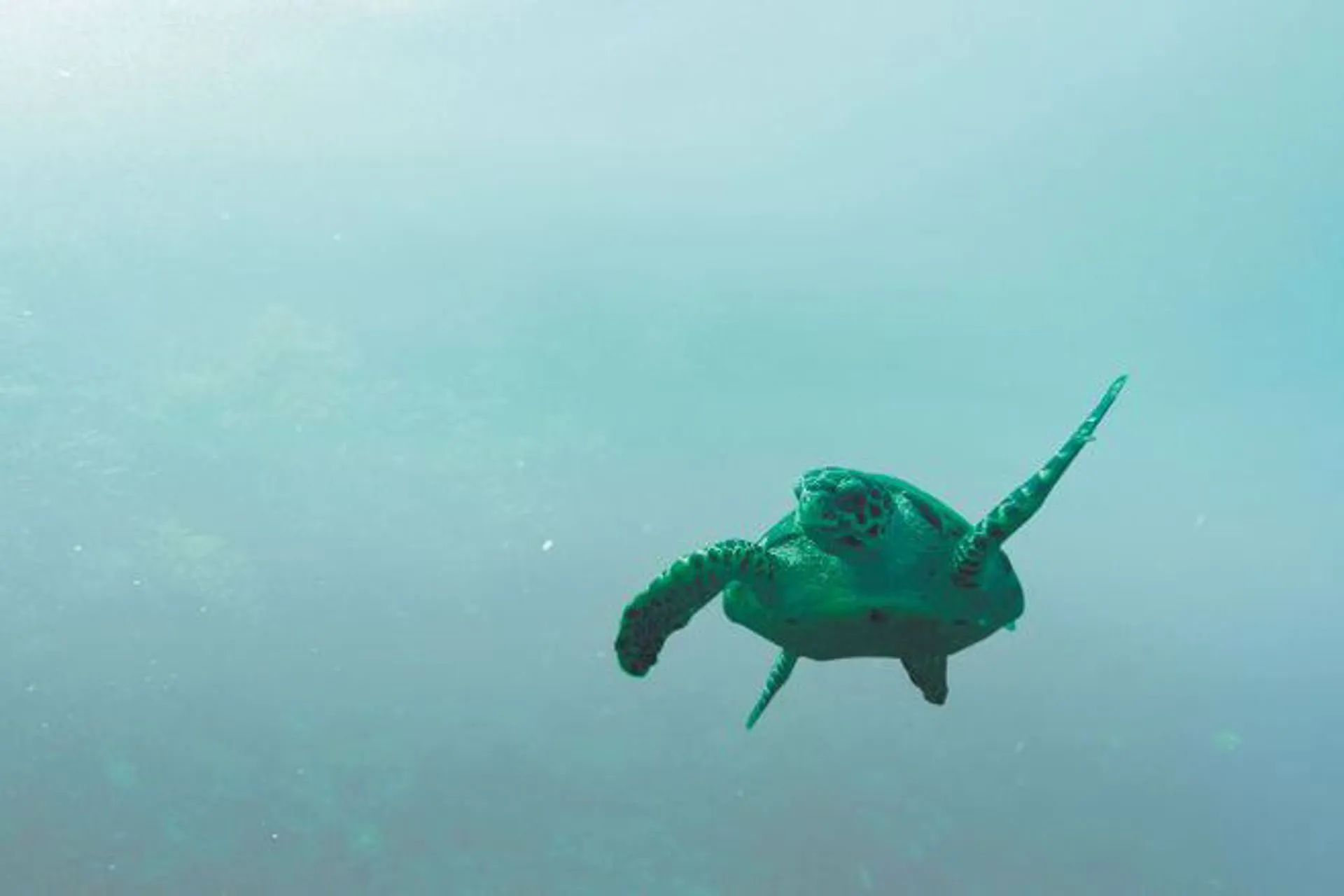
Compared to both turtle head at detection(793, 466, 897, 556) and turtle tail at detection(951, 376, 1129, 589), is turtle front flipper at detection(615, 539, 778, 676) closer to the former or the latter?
turtle head at detection(793, 466, 897, 556)

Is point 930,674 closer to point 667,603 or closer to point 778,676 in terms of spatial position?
point 778,676

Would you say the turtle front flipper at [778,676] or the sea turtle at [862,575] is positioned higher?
the sea turtle at [862,575]

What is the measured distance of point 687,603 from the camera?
17.7ft

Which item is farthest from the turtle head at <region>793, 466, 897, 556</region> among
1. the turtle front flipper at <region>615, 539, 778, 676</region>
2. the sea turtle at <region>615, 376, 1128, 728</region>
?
the turtle front flipper at <region>615, 539, 778, 676</region>

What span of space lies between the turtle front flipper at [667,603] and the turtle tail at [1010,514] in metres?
1.28

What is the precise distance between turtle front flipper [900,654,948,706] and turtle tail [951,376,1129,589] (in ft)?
3.03

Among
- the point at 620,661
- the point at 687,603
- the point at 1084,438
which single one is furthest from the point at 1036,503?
the point at 620,661

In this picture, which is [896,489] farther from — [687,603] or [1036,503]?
[687,603]

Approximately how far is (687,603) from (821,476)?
938mm

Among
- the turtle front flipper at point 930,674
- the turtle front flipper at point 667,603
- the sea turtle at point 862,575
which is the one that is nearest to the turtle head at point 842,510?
the sea turtle at point 862,575

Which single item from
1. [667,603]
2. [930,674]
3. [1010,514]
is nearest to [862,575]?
[1010,514]

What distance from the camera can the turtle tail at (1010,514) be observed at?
564 cm

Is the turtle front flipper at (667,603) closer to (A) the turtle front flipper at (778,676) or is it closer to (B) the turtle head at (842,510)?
(B) the turtle head at (842,510)

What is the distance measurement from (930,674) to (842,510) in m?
1.83
